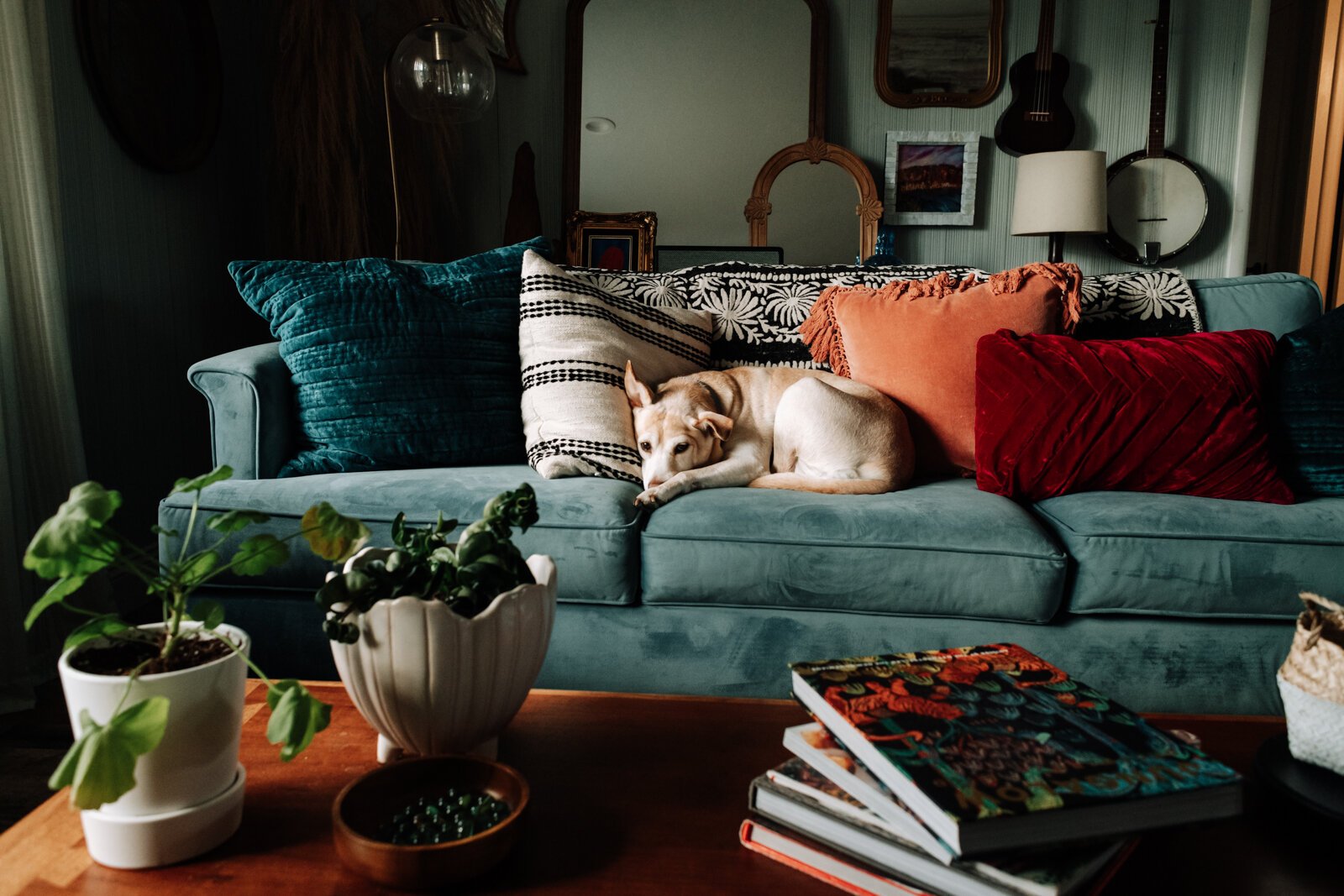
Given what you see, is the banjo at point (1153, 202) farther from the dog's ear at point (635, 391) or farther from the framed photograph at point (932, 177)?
the dog's ear at point (635, 391)

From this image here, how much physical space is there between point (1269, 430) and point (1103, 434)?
1.28 feet

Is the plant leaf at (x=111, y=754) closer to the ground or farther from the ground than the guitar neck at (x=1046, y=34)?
closer to the ground

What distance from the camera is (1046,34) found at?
3.72m

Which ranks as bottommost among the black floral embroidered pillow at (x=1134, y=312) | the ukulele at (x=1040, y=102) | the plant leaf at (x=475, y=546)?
the plant leaf at (x=475, y=546)

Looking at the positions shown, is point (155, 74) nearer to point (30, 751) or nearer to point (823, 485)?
point (30, 751)

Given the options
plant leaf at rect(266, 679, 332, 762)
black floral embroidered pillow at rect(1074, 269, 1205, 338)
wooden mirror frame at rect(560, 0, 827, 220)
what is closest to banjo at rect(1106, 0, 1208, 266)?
wooden mirror frame at rect(560, 0, 827, 220)

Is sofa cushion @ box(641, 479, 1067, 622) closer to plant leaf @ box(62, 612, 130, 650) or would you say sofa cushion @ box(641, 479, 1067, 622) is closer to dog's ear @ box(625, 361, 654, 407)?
dog's ear @ box(625, 361, 654, 407)

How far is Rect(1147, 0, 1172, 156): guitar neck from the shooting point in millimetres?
3686

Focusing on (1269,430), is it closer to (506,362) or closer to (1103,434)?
(1103,434)

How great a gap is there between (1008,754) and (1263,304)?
6.55 feet

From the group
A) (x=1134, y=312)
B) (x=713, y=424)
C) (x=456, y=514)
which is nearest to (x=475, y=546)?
(x=456, y=514)

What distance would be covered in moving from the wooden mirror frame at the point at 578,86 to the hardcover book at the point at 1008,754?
11.0 feet

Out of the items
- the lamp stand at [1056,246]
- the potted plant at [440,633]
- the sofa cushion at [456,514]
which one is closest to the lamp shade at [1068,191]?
the lamp stand at [1056,246]

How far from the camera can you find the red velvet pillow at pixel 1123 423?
172cm
